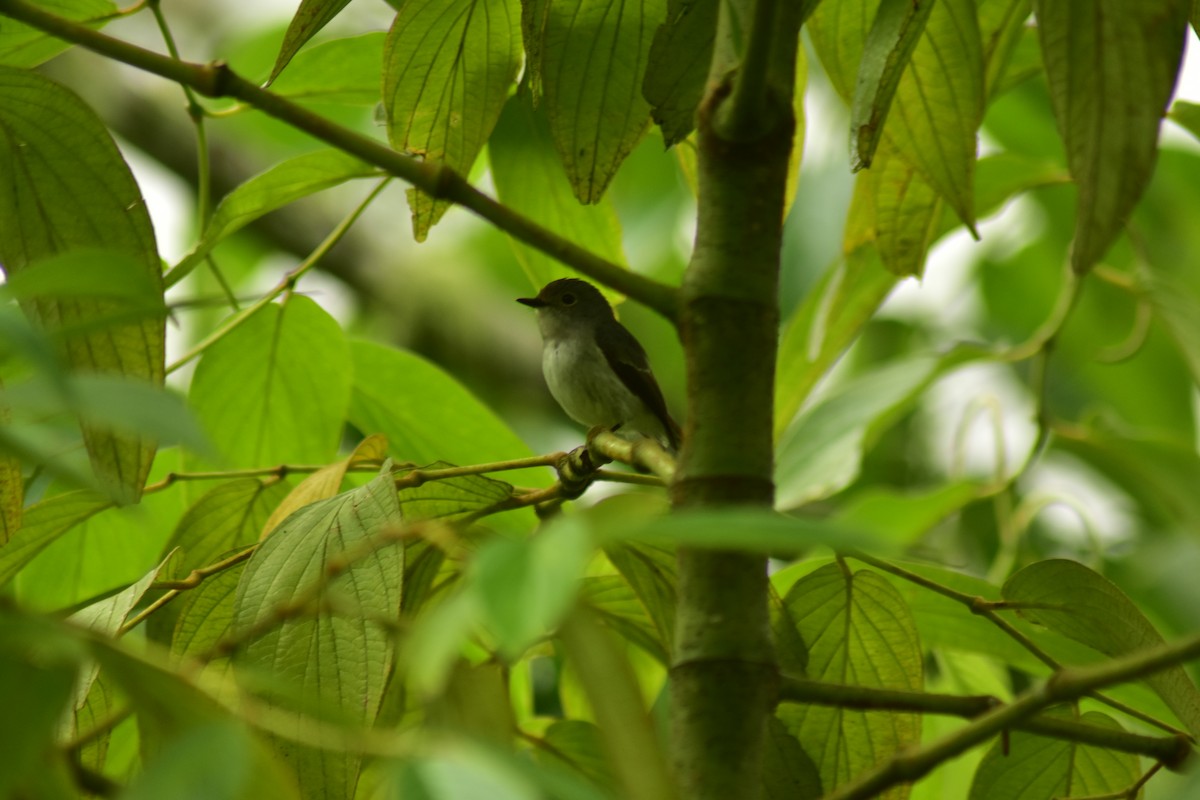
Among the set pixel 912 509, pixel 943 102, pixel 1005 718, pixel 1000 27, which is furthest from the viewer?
pixel 912 509

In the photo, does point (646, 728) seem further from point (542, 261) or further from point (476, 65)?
point (542, 261)

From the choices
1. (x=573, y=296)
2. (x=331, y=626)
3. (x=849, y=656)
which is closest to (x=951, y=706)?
(x=849, y=656)

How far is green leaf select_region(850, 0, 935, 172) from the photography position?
1.06 metres

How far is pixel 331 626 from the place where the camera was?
1.08 m

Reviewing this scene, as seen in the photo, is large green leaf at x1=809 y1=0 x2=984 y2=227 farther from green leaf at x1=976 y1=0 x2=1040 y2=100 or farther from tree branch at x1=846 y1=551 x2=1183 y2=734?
tree branch at x1=846 y1=551 x2=1183 y2=734

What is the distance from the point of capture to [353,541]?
107 cm

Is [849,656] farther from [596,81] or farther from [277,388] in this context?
[277,388]

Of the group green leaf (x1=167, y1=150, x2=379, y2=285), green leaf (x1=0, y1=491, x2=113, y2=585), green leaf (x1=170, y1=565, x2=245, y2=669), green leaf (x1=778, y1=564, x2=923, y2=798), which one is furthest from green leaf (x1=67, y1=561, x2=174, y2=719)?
green leaf (x1=778, y1=564, x2=923, y2=798)

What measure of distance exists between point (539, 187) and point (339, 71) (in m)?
0.27

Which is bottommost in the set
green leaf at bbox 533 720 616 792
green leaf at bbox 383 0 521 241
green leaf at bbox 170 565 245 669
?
green leaf at bbox 533 720 616 792

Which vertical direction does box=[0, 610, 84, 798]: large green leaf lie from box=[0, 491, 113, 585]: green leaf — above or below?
above

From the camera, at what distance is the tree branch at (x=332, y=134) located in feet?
3.12

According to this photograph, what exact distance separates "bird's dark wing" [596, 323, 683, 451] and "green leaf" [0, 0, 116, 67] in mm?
2127

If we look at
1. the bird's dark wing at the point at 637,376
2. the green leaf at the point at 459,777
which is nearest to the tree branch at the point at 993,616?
the green leaf at the point at 459,777
